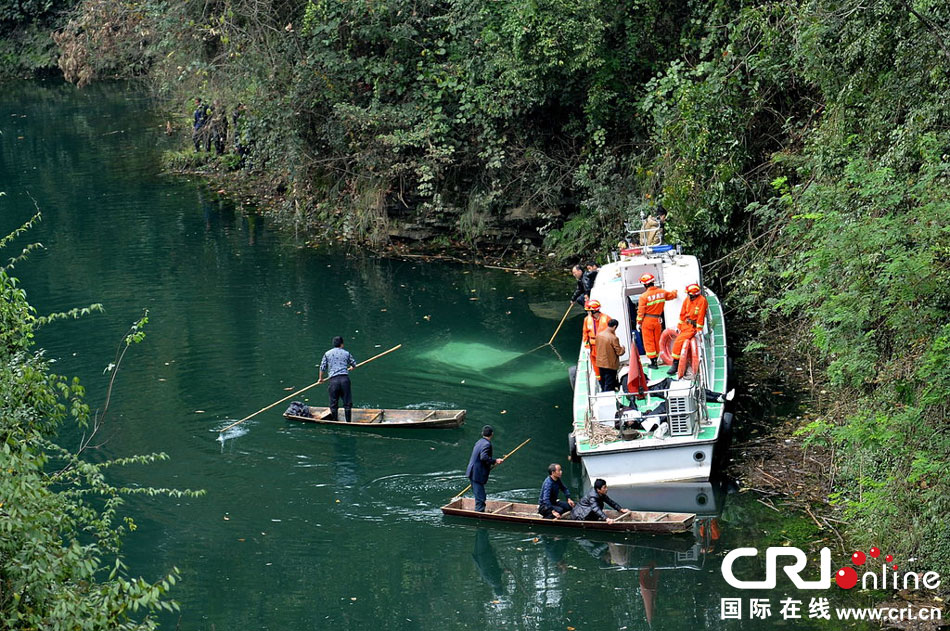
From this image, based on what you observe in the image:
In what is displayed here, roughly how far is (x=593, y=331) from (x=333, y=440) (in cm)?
405

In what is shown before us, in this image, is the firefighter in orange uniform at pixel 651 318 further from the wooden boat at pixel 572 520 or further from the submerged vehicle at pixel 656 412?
the wooden boat at pixel 572 520

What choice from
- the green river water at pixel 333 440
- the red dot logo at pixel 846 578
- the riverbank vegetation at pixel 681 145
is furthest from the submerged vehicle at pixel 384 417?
the red dot logo at pixel 846 578

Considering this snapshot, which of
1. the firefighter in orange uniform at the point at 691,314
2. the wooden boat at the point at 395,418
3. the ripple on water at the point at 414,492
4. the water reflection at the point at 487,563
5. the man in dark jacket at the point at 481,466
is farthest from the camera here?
the wooden boat at the point at 395,418

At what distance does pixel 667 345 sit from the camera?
52.2ft

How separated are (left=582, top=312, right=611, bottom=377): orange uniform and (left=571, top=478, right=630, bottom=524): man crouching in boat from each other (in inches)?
101

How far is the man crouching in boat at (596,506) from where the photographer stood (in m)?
13.0

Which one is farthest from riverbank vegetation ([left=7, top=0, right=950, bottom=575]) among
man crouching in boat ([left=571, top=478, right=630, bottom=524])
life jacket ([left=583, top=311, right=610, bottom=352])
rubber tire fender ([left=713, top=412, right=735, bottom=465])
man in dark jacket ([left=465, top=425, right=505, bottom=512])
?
man in dark jacket ([left=465, top=425, right=505, bottom=512])

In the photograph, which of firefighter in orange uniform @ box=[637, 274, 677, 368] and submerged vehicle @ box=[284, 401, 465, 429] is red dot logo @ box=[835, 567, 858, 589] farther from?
submerged vehicle @ box=[284, 401, 465, 429]

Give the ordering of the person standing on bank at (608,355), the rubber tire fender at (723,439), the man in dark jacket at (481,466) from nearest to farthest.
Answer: the man in dark jacket at (481,466) → the rubber tire fender at (723,439) → the person standing on bank at (608,355)

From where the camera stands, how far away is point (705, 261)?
66.5 feet

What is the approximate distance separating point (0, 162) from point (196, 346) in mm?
20436

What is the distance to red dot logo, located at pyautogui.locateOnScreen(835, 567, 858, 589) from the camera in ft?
38.0

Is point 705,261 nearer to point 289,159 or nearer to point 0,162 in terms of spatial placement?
point 289,159

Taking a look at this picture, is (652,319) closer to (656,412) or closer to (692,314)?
(692,314)
